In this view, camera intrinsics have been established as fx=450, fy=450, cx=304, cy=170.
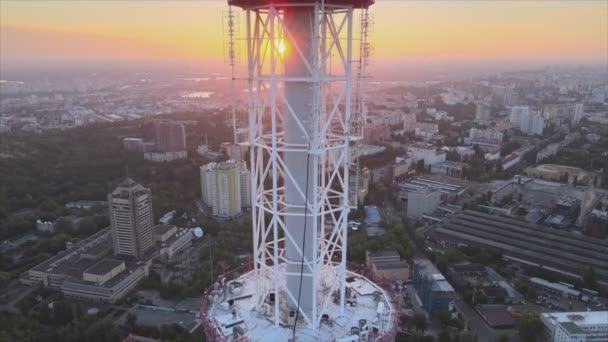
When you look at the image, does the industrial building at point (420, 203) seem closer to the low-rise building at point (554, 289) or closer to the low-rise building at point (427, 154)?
the low-rise building at point (554, 289)

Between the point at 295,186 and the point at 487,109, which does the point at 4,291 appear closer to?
the point at 295,186

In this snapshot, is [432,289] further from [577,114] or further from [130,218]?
[577,114]

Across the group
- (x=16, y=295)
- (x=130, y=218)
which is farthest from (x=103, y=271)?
(x=16, y=295)

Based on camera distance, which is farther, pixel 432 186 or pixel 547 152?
pixel 547 152

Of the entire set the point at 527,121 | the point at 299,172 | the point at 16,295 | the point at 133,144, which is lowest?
the point at 16,295

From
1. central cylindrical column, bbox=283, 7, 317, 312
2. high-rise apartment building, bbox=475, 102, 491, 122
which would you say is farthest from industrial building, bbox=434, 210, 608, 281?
high-rise apartment building, bbox=475, 102, 491, 122
